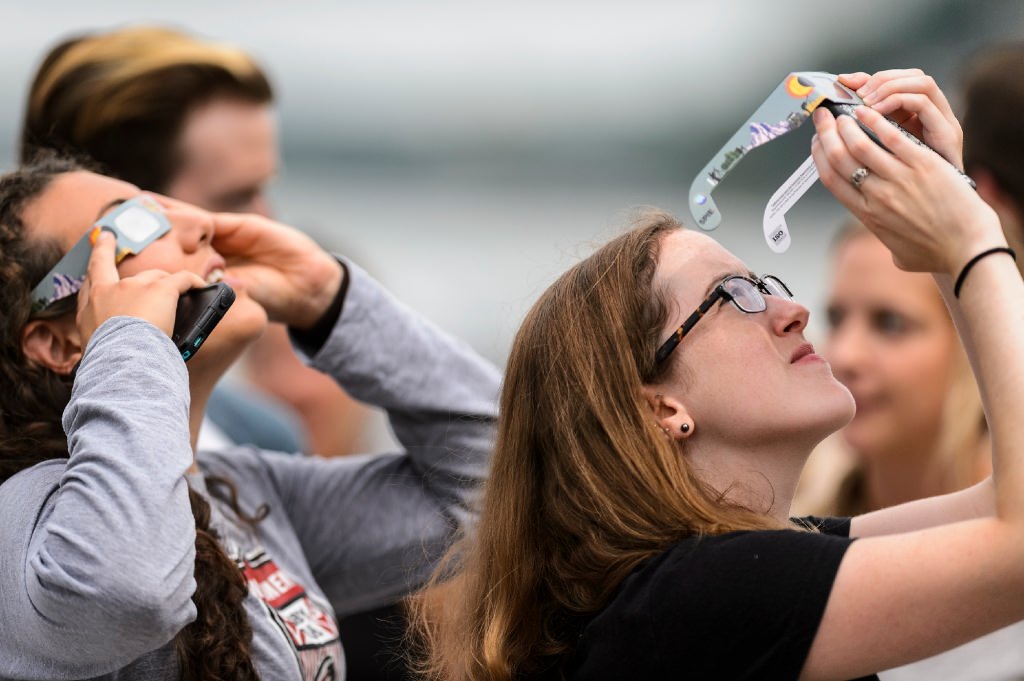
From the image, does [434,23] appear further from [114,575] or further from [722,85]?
[114,575]

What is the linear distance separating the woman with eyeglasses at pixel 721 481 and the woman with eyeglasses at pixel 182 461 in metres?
0.34

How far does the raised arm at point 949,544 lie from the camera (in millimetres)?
1463

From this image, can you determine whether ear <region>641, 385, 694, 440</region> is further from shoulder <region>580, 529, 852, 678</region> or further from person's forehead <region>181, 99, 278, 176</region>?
person's forehead <region>181, 99, 278, 176</region>

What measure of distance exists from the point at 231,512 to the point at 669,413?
82 cm

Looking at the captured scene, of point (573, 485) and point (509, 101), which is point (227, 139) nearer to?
point (573, 485)

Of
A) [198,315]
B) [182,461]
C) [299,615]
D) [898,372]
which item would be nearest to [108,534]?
[182,461]

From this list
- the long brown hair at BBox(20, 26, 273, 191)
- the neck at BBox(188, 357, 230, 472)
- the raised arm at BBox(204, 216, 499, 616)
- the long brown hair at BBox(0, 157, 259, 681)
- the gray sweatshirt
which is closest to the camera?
the gray sweatshirt

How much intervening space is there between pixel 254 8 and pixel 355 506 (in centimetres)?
978

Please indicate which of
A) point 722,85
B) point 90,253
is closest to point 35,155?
point 90,253

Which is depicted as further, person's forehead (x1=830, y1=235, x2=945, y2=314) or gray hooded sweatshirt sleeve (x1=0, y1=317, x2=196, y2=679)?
person's forehead (x1=830, y1=235, x2=945, y2=314)

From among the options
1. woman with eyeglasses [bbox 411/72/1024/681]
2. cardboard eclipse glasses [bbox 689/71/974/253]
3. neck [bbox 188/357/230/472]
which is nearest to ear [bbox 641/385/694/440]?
woman with eyeglasses [bbox 411/72/1024/681]

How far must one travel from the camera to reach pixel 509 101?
12.0 m

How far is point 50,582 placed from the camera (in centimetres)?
156

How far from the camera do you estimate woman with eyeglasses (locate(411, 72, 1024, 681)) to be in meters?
1.50
